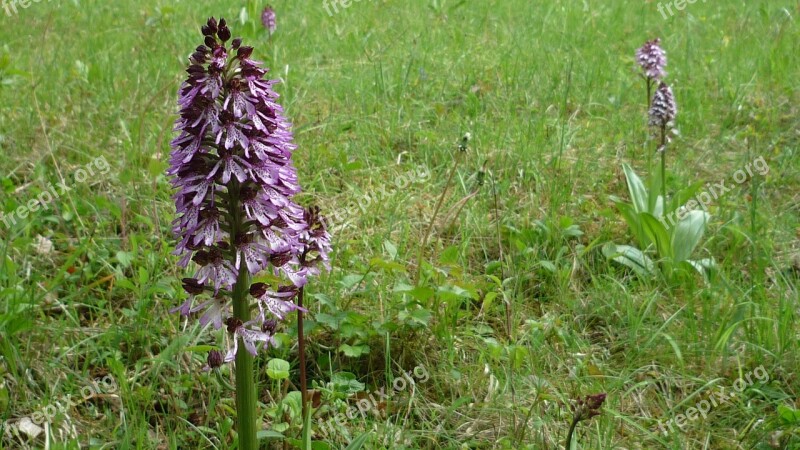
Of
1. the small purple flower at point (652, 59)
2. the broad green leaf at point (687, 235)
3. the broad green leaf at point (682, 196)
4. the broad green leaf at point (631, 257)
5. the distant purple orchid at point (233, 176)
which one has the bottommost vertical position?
the broad green leaf at point (631, 257)

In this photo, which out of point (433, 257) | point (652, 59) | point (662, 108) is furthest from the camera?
point (652, 59)

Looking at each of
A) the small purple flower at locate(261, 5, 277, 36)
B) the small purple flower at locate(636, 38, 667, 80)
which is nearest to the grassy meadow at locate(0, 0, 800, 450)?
the small purple flower at locate(261, 5, 277, 36)

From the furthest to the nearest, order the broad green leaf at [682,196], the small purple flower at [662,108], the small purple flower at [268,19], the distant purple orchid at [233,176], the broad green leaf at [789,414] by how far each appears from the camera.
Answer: the small purple flower at [268,19]
the small purple flower at [662,108]
the broad green leaf at [682,196]
the broad green leaf at [789,414]
the distant purple orchid at [233,176]

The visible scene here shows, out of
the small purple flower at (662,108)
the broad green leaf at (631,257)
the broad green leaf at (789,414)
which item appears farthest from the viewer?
the small purple flower at (662,108)

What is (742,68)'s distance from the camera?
5.43 m

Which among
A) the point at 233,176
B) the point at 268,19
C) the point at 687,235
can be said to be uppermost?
the point at 268,19

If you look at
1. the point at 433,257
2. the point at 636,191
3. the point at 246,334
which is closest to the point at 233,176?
the point at 246,334

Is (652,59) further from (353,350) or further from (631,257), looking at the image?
(353,350)

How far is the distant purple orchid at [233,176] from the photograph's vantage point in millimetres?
1697

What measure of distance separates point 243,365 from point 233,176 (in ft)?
1.58

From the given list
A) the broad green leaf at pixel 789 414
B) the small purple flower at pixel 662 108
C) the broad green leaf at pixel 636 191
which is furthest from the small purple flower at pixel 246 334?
the small purple flower at pixel 662 108

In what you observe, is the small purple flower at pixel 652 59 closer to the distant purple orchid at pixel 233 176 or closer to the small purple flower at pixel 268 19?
the small purple flower at pixel 268 19

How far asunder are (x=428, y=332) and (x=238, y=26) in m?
3.86

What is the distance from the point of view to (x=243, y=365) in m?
1.82
